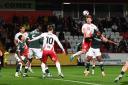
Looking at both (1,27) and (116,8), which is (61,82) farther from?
(116,8)

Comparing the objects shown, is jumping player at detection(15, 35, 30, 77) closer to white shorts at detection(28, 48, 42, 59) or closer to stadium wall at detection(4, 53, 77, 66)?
white shorts at detection(28, 48, 42, 59)

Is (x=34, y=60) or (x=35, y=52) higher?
(x=35, y=52)

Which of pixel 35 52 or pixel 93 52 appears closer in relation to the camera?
pixel 93 52

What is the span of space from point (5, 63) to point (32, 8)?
411 inches

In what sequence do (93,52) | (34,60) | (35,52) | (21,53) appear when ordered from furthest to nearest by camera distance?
(34,60), (35,52), (93,52), (21,53)

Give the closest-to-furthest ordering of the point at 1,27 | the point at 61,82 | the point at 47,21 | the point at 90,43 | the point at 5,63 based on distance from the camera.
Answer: the point at 61,82, the point at 90,43, the point at 5,63, the point at 1,27, the point at 47,21

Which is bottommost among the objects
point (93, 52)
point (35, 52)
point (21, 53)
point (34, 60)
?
point (34, 60)

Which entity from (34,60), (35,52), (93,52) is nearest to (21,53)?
(35,52)

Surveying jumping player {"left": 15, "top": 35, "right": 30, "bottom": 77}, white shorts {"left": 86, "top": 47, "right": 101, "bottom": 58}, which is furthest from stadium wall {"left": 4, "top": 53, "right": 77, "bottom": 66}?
jumping player {"left": 15, "top": 35, "right": 30, "bottom": 77}

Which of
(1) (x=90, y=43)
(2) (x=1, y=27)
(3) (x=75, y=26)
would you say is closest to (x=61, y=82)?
(1) (x=90, y=43)

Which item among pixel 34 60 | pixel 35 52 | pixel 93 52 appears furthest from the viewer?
pixel 34 60

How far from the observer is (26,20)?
41188 mm

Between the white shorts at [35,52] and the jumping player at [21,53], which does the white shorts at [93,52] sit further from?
the white shorts at [35,52]

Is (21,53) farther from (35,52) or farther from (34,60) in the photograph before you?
(34,60)
